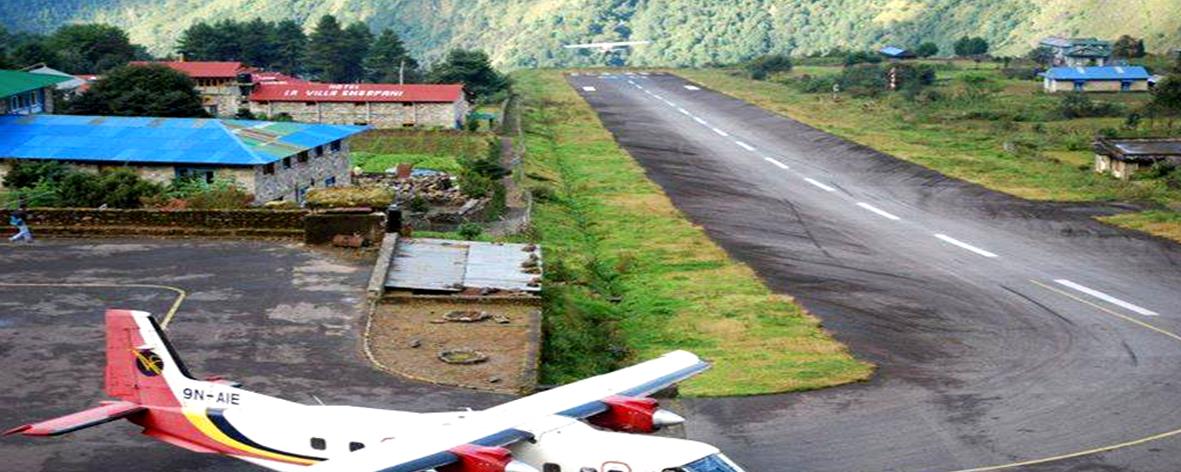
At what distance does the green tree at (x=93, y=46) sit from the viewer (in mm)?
156250

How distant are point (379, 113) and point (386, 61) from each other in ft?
205

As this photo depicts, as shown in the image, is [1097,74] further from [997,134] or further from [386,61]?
[386,61]

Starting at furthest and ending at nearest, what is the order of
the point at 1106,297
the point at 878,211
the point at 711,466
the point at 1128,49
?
the point at 1128,49 < the point at 878,211 < the point at 1106,297 < the point at 711,466

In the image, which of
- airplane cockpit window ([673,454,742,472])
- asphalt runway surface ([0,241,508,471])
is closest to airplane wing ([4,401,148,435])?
asphalt runway surface ([0,241,508,471])

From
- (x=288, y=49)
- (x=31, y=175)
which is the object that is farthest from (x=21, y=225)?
(x=288, y=49)

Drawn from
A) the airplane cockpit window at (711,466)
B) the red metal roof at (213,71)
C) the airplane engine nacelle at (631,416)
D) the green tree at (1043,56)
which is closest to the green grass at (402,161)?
the red metal roof at (213,71)

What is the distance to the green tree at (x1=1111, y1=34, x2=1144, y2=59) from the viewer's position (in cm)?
18200

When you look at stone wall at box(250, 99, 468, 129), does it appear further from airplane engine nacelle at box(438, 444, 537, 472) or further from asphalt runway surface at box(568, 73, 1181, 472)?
airplane engine nacelle at box(438, 444, 537, 472)

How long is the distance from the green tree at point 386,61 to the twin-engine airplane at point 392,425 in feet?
470

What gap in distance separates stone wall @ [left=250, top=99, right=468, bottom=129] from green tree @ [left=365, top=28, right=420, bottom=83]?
55446 mm

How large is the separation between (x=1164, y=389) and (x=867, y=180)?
54401 mm

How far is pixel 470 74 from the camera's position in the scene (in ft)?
485

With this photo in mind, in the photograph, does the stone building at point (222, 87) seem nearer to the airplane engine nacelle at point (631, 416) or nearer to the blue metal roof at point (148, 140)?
the blue metal roof at point (148, 140)

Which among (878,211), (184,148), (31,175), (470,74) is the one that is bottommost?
(878,211)
